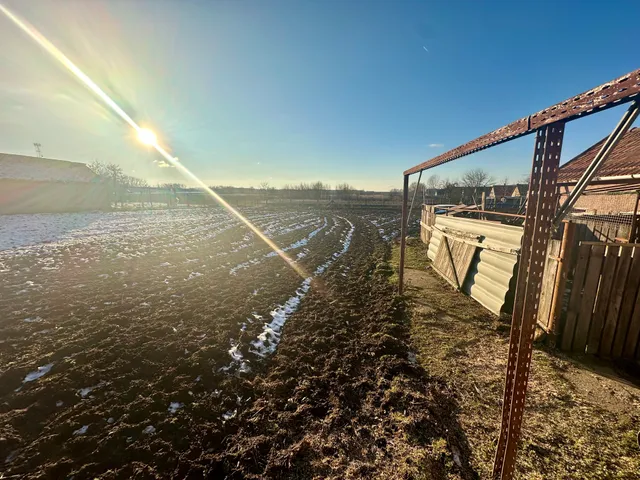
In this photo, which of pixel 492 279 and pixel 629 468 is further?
pixel 492 279

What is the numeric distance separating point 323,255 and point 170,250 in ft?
23.5

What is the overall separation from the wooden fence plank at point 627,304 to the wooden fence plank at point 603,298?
0.51 ft

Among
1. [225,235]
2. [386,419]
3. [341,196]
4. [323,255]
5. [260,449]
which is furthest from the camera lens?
[341,196]

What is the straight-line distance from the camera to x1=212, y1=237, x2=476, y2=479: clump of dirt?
8.05ft

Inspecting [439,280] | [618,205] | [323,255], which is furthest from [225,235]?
[618,205]

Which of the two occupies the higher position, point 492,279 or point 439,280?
point 492,279

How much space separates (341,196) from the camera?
235ft

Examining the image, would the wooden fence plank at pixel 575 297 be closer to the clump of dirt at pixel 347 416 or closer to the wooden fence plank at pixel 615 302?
the wooden fence plank at pixel 615 302

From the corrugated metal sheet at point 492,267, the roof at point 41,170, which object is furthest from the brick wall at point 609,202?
the roof at point 41,170

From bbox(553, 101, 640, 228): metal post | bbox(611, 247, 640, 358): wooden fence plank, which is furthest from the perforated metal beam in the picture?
bbox(611, 247, 640, 358): wooden fence plank

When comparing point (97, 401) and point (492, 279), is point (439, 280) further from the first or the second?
point (97, 401)

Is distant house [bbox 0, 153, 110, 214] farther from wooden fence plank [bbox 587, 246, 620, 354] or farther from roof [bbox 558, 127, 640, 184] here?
roof [bbox 558, 127, 640, 184]

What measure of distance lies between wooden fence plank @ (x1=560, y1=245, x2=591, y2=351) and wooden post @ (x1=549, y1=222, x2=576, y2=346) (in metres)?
0.12

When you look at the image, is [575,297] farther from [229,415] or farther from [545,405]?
[229,415]
